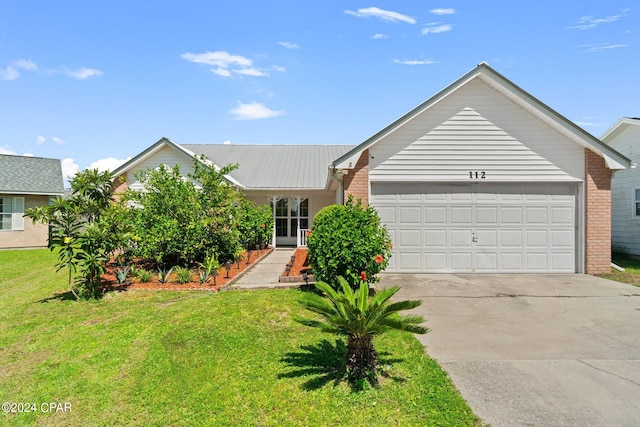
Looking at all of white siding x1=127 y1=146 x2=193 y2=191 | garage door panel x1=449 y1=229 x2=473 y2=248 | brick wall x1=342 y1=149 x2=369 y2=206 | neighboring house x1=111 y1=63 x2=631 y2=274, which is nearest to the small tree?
neighboring house x1=111 y1=63 x2=631 y2=274

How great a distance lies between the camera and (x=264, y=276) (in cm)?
1086

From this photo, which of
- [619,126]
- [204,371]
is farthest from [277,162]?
[204,371]

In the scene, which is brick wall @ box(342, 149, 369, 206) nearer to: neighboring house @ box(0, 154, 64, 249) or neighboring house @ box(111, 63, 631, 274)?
neighboring house @ box(111, 63, 631, 274)

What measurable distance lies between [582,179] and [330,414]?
36.5 feet

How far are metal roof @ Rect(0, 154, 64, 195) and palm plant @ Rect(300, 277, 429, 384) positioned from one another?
24.2m

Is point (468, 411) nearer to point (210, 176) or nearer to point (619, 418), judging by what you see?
point (619, 418)

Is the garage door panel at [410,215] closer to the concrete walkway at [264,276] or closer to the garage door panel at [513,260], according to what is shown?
the garage door panel at [513,260]

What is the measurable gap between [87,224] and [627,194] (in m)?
19.5

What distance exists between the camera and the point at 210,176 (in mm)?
11961

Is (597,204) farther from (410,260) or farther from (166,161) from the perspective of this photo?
(166,161)

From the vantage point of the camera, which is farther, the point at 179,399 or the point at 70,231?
the point at 70,231

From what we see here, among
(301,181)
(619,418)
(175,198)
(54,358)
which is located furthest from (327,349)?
(301,181)

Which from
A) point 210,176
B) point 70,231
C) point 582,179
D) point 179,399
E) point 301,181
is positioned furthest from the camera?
point 301,181

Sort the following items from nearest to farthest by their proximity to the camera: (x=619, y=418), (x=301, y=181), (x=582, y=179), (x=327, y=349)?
(x=619, y=418) < (x=327, y=349) < (x=582, y=179) < (x=301, y=181)
